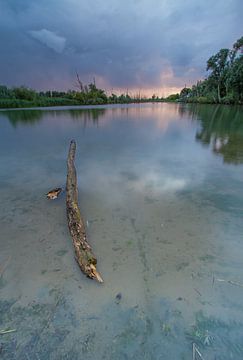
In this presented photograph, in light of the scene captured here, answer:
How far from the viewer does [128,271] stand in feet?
5.00

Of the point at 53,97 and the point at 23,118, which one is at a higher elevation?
the point at 53,97

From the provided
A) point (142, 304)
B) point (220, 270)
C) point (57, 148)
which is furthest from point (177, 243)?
point (57, 148)

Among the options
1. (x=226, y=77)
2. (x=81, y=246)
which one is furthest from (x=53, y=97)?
(x=81, y=246)

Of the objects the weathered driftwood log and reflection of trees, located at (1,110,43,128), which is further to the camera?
reflection of trees, located at (1,110,43,128)

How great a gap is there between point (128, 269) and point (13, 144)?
6532 mm

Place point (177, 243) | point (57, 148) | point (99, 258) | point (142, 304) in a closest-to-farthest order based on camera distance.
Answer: point (142, 304) < point (99, 258) < point (177, 243) < point (57, 148)

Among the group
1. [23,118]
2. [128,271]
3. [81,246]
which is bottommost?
[128,271]

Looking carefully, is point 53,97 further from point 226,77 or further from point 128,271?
point 128,271

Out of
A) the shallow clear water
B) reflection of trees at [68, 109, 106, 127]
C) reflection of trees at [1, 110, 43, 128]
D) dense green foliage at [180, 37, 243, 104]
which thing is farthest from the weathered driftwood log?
dense green foliage at [180, 37, 243, 104]

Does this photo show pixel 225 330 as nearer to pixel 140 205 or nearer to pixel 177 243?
pixel 177 243

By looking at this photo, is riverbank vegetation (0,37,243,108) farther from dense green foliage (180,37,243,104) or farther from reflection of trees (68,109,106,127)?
reflection of trees (68,109,106,127)

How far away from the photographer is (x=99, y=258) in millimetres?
1652

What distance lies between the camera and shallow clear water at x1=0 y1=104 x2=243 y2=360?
107 centimetres

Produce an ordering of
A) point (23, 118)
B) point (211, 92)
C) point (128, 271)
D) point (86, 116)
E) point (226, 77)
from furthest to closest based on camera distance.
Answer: point (211, 92), point (226, 77), point (86, 116), point (23, 118), point (128, 271)
